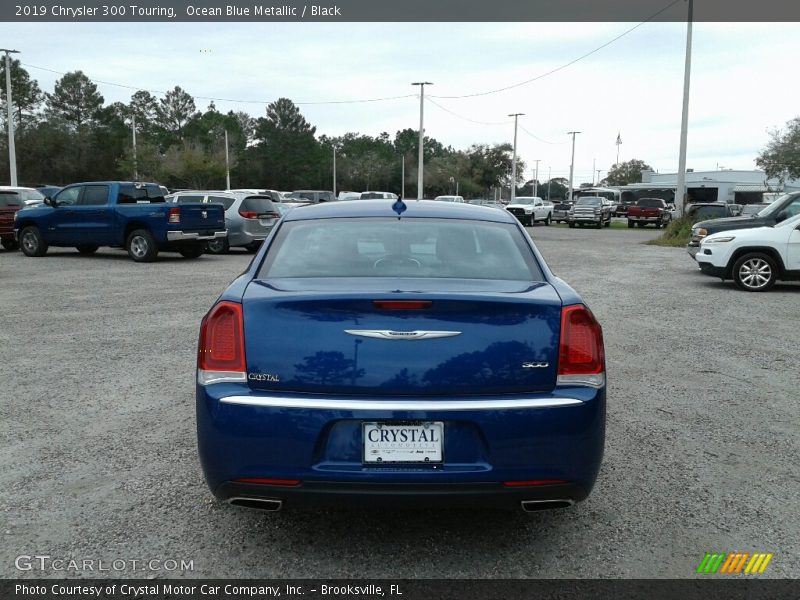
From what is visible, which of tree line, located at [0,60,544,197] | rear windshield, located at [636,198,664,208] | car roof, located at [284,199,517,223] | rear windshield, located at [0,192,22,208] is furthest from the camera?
tree line, located at [0,60,544,197]

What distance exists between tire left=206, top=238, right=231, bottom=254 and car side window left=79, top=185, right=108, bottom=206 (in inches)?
118

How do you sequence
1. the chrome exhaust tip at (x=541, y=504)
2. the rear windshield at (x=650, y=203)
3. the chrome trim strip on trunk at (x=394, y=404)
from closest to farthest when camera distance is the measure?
the chrome trim strip on trunk at (x=394, y=404) < the chrome exhaust tip at (x=541, y=504) < the rear windshield at (x=650, y=203)

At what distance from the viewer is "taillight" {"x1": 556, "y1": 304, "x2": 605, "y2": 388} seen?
317cm

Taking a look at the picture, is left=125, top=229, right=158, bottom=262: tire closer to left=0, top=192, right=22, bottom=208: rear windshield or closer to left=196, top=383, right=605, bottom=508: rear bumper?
left=0, top=192, right=22, bottom=208: rear windshield

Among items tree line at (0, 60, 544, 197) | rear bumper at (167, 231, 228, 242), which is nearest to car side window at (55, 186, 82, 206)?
rear bumper at (167, 231, 228, 242)

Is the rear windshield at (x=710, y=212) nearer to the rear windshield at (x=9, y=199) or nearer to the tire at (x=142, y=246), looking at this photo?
the tire at (x=142, y=246)

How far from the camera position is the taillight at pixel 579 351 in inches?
125

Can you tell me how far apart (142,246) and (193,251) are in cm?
152

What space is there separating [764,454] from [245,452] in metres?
3.50

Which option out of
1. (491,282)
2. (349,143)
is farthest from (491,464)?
(349,143)

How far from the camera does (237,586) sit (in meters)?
3.09

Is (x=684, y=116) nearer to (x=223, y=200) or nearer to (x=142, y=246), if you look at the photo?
(x=223, y=200)

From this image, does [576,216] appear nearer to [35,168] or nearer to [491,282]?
[491,282]

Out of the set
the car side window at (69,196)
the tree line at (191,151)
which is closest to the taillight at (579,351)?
the car side window at (69,196)
